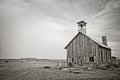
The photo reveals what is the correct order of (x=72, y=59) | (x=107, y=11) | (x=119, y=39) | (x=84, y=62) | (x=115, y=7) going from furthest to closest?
(x=72, y=59) → (x=84, y=62) → (x=119, y=39) → (x=107, y=11) → (x=115, y=7)

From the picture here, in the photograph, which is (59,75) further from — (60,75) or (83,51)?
(83,51)

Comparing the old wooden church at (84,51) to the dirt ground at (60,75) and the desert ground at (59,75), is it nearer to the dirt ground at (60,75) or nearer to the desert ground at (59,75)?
the desert ground at (59,75)

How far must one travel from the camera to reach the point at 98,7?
13.5m

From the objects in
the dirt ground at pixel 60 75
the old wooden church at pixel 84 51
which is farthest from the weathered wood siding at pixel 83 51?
the dirt ground at pixel 60 75

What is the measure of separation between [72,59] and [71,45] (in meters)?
2.45

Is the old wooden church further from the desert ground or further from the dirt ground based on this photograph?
the dirt ground

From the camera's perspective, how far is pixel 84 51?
18.0 meters

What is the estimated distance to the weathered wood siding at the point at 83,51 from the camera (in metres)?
17.0

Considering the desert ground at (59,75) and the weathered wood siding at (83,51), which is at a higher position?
the weathered wood siding at (83,51)

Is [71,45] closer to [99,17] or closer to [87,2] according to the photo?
[99,17]

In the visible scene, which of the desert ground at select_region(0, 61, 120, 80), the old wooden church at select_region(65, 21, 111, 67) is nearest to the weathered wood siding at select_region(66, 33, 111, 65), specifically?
the old wooden church at select_region(65, 21, 111, 67)

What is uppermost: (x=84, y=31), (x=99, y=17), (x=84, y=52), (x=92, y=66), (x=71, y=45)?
(x=99, y=17)

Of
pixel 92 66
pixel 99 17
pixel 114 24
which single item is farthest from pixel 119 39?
pixel 92 66

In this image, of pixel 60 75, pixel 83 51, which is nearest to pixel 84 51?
pixel 83 51
